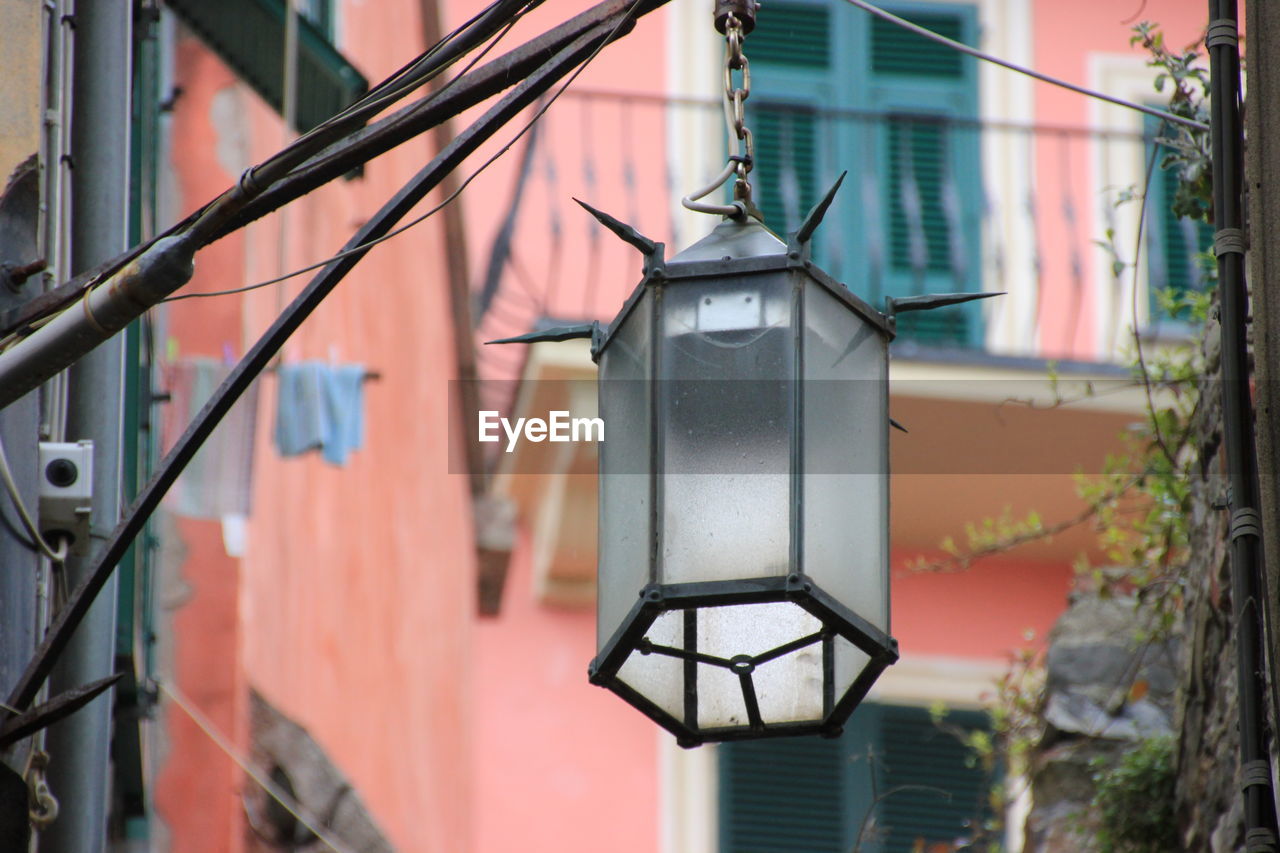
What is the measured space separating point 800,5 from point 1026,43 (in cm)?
139

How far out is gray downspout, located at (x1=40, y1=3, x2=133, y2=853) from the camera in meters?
4.45

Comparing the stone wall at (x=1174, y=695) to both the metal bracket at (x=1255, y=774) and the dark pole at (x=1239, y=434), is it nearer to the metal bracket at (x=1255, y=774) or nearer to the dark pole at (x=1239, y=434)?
the dark pole at (x=1239, y=434)

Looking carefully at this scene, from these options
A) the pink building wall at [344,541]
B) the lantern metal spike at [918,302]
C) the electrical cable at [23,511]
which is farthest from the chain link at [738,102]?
the pink building wall at [344,541]

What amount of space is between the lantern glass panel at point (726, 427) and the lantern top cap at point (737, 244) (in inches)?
2.3

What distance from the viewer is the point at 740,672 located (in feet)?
12.6

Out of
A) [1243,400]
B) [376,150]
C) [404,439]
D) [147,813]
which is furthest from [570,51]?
[404,439]

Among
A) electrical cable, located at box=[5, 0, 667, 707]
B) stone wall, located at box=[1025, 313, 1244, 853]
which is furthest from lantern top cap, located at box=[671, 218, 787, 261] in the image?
stone wall, located at box=[1025, 313, 1244, 853]

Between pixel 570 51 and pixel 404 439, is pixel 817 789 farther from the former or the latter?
pixel 570 51

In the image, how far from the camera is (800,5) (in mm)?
13914

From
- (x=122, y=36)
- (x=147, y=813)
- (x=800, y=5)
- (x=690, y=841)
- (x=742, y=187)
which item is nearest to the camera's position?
(x=742, y=187)

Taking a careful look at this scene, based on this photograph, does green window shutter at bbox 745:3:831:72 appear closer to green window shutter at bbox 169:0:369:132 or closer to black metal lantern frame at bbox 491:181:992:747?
green window shutter at bbox 169:0:369:132

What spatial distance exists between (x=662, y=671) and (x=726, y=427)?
1.55ft

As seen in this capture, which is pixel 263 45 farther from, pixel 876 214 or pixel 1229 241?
pixel 876 214

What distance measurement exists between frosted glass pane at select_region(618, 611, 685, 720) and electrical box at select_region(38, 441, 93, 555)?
1.13 metres
